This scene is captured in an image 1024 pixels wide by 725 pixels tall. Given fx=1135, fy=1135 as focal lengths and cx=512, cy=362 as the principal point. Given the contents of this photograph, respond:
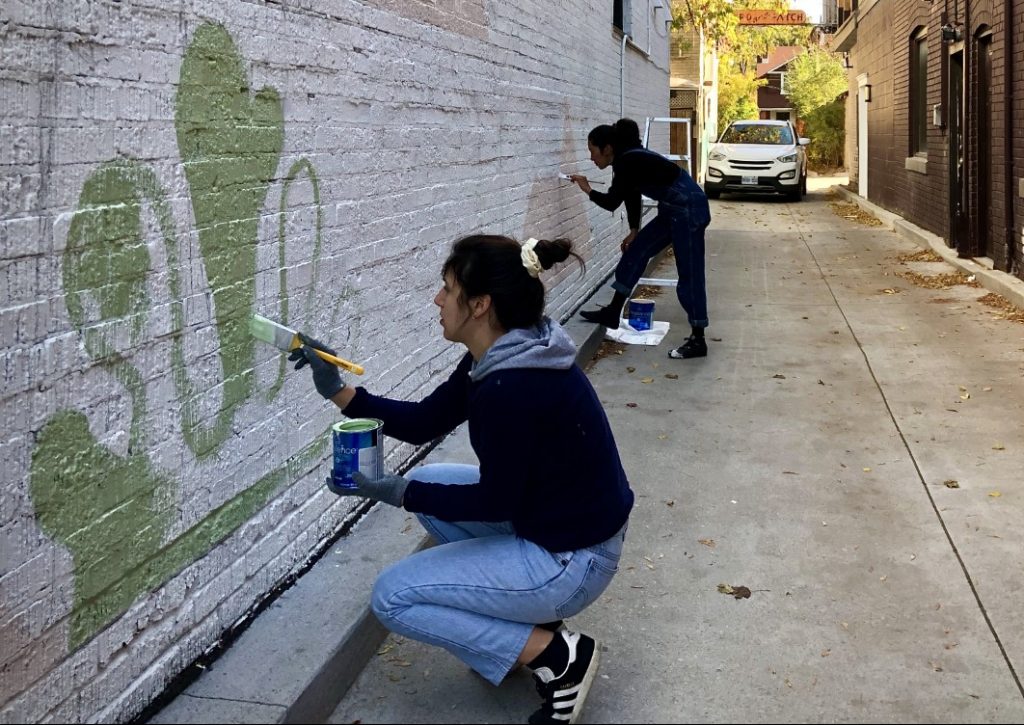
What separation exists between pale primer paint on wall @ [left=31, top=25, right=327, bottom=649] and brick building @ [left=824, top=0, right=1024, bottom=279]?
29.7 feet

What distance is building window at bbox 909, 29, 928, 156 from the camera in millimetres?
16859

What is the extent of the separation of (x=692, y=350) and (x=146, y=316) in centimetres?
570

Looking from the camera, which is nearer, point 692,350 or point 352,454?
point 352,454

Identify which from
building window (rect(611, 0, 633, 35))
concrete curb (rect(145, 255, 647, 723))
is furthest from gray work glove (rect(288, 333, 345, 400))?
building window (rect(611, 0, 633, 35))

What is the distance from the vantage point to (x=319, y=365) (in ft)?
10.6

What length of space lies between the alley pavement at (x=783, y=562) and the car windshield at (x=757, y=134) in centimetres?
1768

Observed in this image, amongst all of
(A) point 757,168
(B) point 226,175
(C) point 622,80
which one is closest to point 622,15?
(C) point 622,80

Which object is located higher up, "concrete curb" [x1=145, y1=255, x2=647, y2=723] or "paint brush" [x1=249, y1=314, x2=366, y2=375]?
"paint brush" [x1=249, y1=314, x2=366, y2=375]

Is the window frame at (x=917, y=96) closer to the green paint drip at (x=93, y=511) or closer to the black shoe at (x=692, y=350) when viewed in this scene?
the black shoe at (x=692, y=350)

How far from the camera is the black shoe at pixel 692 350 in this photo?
8219 mm

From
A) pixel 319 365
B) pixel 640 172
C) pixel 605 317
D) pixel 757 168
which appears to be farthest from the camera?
pixel 757 168

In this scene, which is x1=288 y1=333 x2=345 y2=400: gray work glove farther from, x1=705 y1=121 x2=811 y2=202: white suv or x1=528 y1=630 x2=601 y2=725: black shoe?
x1=705 y1=121 x2=811 y2=202: white suv

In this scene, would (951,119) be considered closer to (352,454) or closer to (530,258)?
(530,258)

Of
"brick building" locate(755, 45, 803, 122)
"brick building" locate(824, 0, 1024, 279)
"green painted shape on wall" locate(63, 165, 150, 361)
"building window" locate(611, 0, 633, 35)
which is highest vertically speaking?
"brick building" locate(755, 45, 803, 122)
